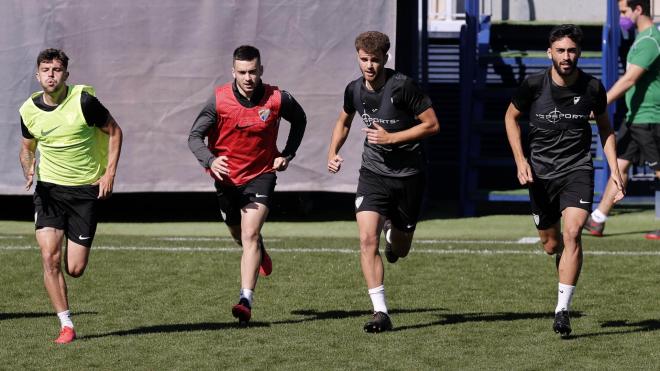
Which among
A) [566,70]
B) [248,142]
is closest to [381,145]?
[248,142]

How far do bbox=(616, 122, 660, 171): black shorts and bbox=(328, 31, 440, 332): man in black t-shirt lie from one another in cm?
521

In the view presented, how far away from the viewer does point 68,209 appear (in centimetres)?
840

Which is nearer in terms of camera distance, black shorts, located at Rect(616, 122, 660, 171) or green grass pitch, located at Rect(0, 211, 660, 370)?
green grass pitch, located at Rect(0, 211, 660, 370)

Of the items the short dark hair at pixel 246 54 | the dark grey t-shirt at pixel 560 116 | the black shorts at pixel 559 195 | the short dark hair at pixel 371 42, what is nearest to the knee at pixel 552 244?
the black shorts at pixel 559 195

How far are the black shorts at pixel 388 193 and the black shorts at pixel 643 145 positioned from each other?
5201 millimetres

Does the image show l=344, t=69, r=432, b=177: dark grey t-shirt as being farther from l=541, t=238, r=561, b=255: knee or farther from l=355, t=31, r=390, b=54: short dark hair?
l=541, t=238, r=561, b=255: knee

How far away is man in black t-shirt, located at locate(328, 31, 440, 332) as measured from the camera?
27.8 feet

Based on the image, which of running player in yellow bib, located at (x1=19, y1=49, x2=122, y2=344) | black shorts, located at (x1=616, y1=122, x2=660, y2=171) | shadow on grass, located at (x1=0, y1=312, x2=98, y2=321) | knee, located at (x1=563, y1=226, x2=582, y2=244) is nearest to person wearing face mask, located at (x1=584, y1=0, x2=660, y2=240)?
black shorts, located at (x1=616, y1=122, x2=660, y2=171)

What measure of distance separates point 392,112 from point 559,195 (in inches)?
45.3

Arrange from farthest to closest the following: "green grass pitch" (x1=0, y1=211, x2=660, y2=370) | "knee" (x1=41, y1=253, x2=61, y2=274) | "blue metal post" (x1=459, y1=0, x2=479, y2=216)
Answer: "blue metal post" (x1=459, y1=0, x2=479, y2=216) → "knee" (x1=41, y1=253, x2=61, y2=274) → "green grass pitch" (x1=0, y1=211, x2=660, y2=370)

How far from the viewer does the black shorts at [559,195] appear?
27.4 ft

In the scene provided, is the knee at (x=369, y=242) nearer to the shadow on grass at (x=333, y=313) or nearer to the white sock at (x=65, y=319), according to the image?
the shadow on grass at (x=333, y=313)

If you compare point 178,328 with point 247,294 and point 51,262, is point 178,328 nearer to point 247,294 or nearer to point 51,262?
point 247,294

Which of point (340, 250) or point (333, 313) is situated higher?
point (333, 313)
